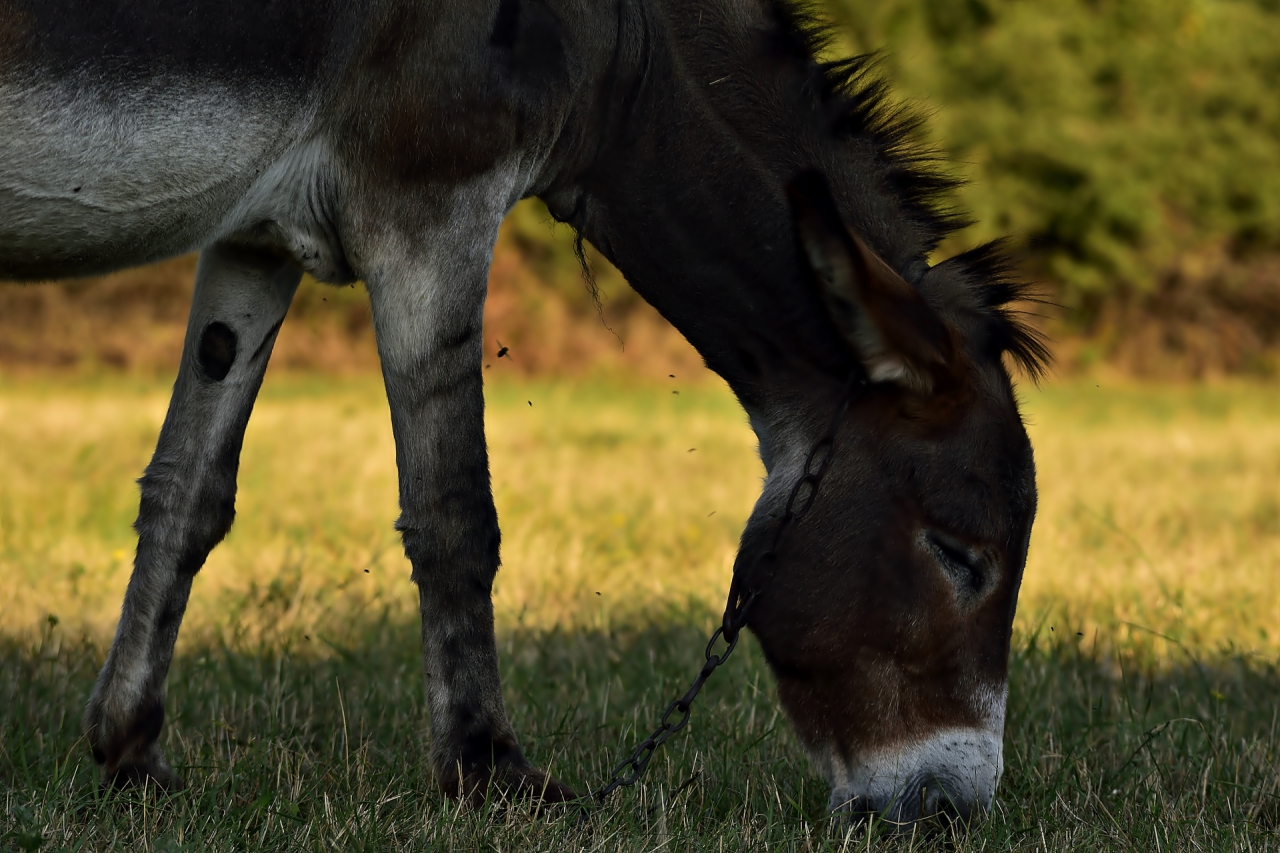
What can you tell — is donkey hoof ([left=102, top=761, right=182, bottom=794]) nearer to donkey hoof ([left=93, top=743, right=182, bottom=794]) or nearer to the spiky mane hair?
donkey hoof ([left=93, top=743, right=182, bottom=794])

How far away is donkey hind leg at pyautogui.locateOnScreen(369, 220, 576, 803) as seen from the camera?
2.57 metres

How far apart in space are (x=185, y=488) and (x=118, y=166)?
2.98ft

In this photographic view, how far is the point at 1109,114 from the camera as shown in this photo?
17062 millimetres

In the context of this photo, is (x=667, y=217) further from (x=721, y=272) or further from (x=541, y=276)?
(x=541, y=276)

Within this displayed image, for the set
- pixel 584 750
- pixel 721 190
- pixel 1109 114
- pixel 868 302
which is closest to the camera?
pixel 868 302

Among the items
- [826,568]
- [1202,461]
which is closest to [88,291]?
[1202,461]

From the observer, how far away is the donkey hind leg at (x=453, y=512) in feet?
8.42

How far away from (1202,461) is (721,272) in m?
7.31

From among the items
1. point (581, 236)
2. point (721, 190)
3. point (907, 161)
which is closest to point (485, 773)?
point (581, 236)

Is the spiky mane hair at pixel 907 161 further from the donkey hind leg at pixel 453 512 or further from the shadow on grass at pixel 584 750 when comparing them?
the shadow on grass at pixel 584 750

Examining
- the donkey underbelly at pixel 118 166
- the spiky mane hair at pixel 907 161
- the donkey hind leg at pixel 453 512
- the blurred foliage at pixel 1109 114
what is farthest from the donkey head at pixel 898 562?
the blurred foliage at pixel 1109 114

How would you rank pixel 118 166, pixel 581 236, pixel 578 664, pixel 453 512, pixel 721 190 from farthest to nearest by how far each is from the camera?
pixel 578 664 < pixel 581 236 < pixel 721 190 < pixel 453 512 < pixel 118 166

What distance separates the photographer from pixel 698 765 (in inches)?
119

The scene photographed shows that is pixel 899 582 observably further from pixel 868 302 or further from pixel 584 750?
pixel 584 750
